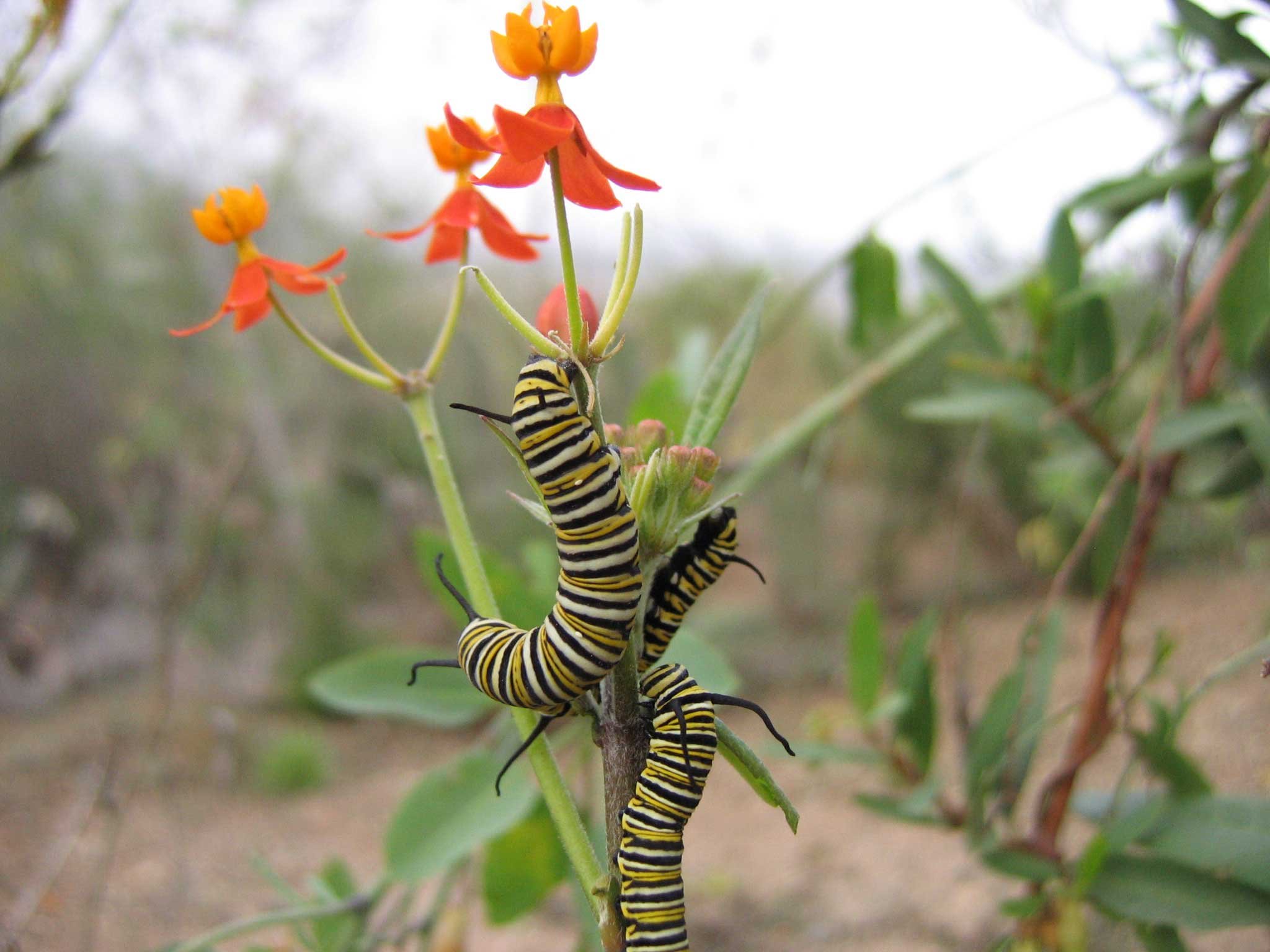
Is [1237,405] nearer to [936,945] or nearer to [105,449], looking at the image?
[936,945]

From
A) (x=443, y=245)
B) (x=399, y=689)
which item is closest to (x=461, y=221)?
(x=443, y=245)

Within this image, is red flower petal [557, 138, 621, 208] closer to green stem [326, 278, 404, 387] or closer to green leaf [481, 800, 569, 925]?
green stem [326, 278, 404, 387]

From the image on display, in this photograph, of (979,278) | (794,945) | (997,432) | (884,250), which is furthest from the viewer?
(997,432)

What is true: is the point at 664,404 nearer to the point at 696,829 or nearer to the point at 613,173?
the point at 613,173

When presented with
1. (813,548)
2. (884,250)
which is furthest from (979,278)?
(884,250)

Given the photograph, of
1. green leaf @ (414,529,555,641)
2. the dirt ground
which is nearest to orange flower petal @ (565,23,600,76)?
green leaf @ (414,529,555,641)

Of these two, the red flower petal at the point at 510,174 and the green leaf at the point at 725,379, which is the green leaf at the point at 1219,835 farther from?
the red flower petal at the point at 510,174
